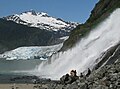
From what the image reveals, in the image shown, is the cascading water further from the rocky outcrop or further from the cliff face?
the rocky outcrop

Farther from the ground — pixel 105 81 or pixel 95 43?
pixel 95 43

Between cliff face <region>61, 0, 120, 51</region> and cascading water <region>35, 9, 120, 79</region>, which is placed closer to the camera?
cascading water <region>35, 9, 120, 79</region>

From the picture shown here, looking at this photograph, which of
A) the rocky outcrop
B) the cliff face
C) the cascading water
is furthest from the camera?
the cliff face

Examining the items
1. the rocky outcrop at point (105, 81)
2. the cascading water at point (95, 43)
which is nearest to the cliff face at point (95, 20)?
the cascading water at point (95, 43)

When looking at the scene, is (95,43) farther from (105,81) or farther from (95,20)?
(105,81)

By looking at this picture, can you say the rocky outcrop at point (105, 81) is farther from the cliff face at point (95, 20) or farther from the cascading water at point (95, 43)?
the cliff face at point (95, 20)

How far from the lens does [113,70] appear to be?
72.3ft

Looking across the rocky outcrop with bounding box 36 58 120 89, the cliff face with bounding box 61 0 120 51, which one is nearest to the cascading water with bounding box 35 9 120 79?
the cliff face with bounding box 61 0 120 51

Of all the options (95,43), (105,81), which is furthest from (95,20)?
(105,81)

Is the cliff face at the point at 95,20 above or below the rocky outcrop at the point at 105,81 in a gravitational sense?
above

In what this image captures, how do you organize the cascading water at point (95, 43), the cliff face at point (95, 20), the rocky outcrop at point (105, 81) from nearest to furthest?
the rocky outcrop at point (105, 81) → the cascading water at point (95, 43) → the cliff face at point (95, 20)

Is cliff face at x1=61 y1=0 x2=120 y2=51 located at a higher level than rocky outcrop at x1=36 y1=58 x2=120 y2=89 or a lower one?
higher

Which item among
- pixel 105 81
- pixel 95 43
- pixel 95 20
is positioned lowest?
pixel 105 81

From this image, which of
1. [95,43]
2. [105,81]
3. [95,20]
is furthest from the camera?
[95,20]
